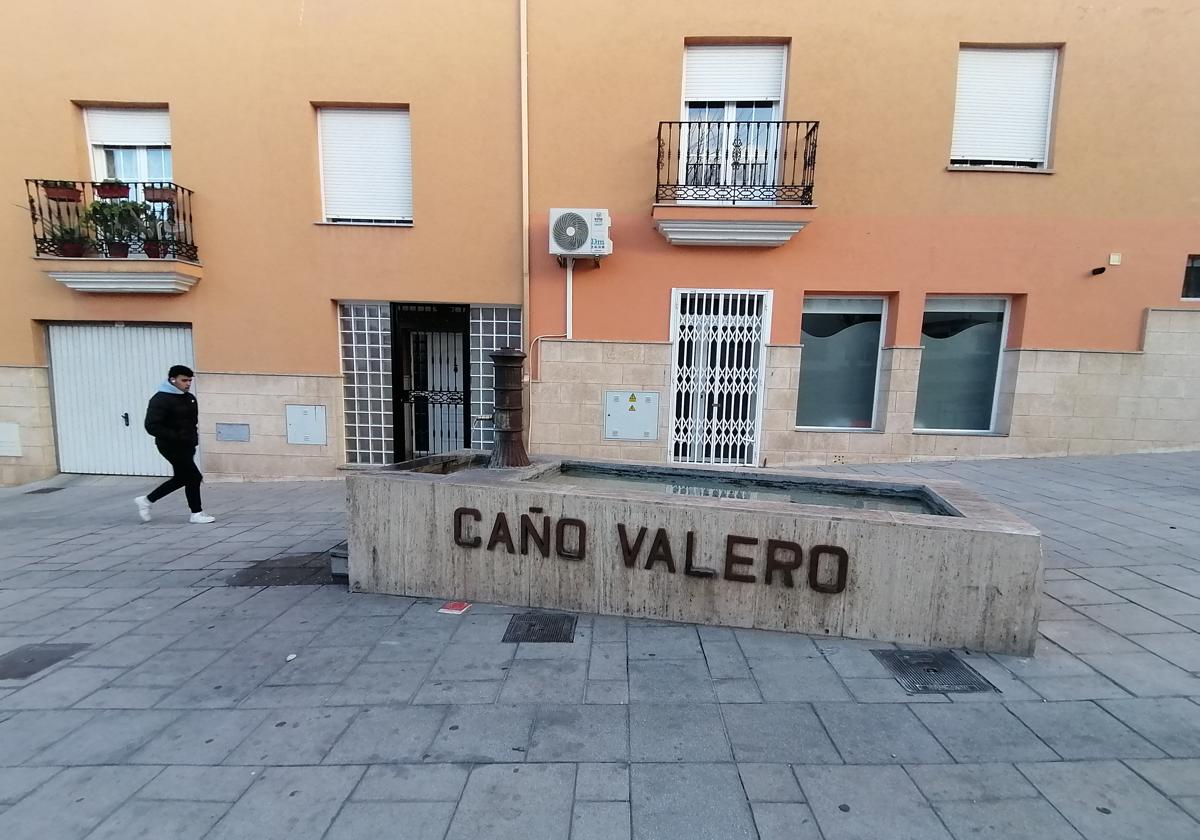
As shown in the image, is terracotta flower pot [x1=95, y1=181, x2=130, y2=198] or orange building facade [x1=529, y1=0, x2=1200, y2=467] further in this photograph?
terracotta flower pot [x1=95, y1=181, x2=130, y2=198]

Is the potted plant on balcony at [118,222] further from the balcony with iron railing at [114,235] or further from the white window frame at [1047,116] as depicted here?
the white window frame at [1047,116]

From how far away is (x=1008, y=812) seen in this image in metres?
1.98

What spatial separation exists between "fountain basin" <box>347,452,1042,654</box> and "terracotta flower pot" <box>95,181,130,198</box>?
686cm

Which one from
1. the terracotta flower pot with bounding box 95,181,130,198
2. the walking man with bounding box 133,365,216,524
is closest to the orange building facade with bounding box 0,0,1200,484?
the terracotta flower pot with bounding box 95,181,130,198

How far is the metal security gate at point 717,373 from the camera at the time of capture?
7.54 m

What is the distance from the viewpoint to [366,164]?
7.60m

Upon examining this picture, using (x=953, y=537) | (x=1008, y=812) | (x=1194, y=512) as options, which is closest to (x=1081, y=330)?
(x=1194, y=512)

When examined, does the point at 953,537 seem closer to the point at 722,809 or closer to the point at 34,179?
the point at 722,809

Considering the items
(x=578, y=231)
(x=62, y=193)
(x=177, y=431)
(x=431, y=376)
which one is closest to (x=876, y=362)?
(x=578, y=231)

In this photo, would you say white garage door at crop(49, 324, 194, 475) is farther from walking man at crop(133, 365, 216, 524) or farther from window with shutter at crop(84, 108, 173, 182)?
walking man at crop(133, 365, 216, 524)

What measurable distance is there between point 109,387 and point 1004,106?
13.3 metres

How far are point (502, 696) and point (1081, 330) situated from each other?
356 inches

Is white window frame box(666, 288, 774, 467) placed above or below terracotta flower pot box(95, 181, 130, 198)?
below

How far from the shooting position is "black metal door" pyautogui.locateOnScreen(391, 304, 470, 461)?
7.96 m
